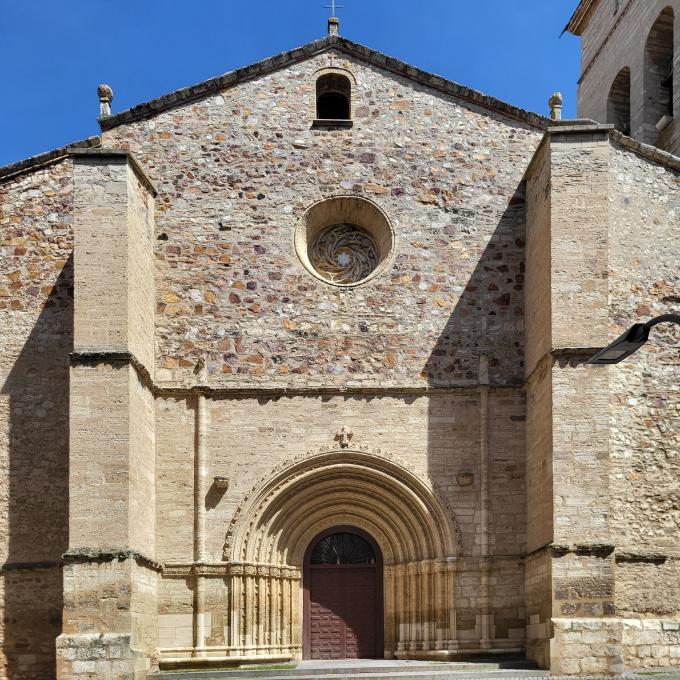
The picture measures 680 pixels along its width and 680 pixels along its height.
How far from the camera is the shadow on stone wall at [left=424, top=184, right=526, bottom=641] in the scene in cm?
1600

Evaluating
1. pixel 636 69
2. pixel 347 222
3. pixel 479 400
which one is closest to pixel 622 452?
pixel 479 400

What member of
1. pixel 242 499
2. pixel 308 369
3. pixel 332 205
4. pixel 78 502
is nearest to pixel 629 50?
pixel 332 205

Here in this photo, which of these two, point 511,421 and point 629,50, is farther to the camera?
point 629,50

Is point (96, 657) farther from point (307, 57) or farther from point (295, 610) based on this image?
point (307, 57)

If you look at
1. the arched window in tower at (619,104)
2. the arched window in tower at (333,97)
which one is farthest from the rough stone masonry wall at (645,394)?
the arched window in tower at (619,104)

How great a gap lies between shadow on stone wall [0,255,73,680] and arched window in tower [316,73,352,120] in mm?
4374

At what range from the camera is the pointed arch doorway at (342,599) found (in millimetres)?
16531

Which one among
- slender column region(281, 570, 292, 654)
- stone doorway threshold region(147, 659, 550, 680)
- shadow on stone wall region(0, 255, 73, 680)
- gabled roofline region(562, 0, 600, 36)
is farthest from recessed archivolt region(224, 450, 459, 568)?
gabled roofline region(562, 0, 600, 36)

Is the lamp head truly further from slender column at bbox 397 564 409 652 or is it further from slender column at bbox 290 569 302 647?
slender column at bbox 290 569 302 647

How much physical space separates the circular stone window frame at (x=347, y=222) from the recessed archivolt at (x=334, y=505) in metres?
2.49

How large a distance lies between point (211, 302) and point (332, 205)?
217 cm

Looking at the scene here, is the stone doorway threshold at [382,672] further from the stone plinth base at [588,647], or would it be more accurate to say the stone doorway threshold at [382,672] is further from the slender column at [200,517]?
the slender column at [200,517]

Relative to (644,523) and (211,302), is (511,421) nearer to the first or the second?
(644,523)

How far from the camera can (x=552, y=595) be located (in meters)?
14.3
